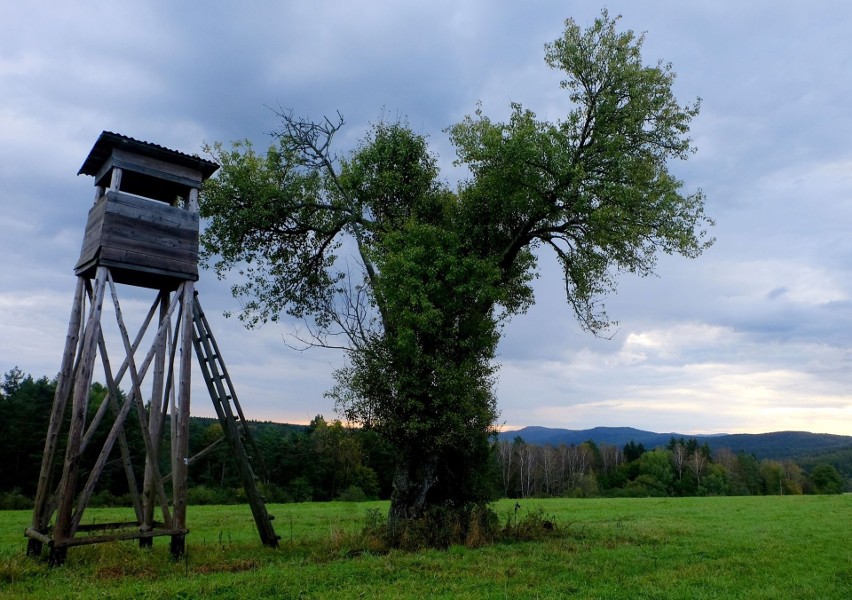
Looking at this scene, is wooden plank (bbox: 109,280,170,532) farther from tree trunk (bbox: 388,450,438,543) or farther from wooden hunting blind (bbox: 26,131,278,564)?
tree trunk (bbox: 388,450,438,543)

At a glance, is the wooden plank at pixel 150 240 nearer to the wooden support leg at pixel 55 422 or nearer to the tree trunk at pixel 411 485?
the wooden support leg at pixel 55 422

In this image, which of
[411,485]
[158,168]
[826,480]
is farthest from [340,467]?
[826,480]

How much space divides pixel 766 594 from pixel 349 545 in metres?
10.9

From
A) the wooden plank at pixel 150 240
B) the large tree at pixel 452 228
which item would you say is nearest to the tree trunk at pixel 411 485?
the large tree at pixel 452 228

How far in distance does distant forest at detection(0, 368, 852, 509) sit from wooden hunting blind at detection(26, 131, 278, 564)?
9.11ft

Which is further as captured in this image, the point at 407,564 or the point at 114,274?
the point at 114,274

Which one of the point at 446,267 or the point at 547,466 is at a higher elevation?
the point at 446,267

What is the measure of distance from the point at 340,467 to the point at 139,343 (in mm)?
56203

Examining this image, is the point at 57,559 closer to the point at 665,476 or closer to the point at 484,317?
the point at 484,317

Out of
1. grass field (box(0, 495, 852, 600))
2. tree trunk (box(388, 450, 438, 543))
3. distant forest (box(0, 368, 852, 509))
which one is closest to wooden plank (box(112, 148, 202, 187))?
distant forest (box(0, 368, 852, 509))

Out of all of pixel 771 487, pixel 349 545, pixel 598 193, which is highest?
pixel 598 193

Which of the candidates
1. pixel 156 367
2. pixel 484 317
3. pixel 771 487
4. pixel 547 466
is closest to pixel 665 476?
pixel 547 466

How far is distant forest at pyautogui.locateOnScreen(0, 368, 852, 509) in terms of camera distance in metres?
48.5

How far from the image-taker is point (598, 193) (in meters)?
21.6
